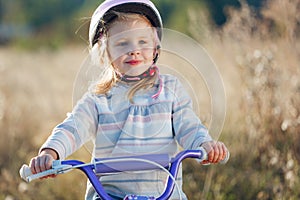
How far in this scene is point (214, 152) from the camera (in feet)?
9.71

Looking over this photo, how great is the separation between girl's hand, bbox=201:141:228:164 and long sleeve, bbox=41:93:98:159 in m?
0.54

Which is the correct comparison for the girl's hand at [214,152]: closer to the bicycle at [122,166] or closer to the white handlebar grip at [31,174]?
the bicycle at [122,166]

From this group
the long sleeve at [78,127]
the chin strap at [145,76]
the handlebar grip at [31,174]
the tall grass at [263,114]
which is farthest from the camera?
the tall grass at [263,114]

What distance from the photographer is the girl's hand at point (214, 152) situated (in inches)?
116

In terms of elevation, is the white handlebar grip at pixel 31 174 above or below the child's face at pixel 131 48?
below

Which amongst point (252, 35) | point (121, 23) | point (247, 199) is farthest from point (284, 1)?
point (121, 23)

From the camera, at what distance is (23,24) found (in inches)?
1578

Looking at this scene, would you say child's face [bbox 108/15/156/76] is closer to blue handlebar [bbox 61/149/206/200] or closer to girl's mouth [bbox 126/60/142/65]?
girl's mouth [bbox 126/60/142/65]

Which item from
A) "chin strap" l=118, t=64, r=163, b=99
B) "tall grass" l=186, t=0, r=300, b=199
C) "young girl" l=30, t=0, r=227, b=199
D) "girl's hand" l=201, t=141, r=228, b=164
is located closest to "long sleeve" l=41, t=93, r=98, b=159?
"young girl" l=30, t=0, r=227, b=199

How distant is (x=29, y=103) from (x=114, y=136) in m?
5.62

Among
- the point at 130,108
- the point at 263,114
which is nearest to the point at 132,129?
the point at 130,108

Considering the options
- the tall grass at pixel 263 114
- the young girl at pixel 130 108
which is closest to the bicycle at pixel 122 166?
the young girl at pixel 130 108

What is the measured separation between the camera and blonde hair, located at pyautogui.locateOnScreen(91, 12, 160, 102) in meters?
3.16

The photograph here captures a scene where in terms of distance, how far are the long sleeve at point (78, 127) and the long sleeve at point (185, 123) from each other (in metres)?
0.37
